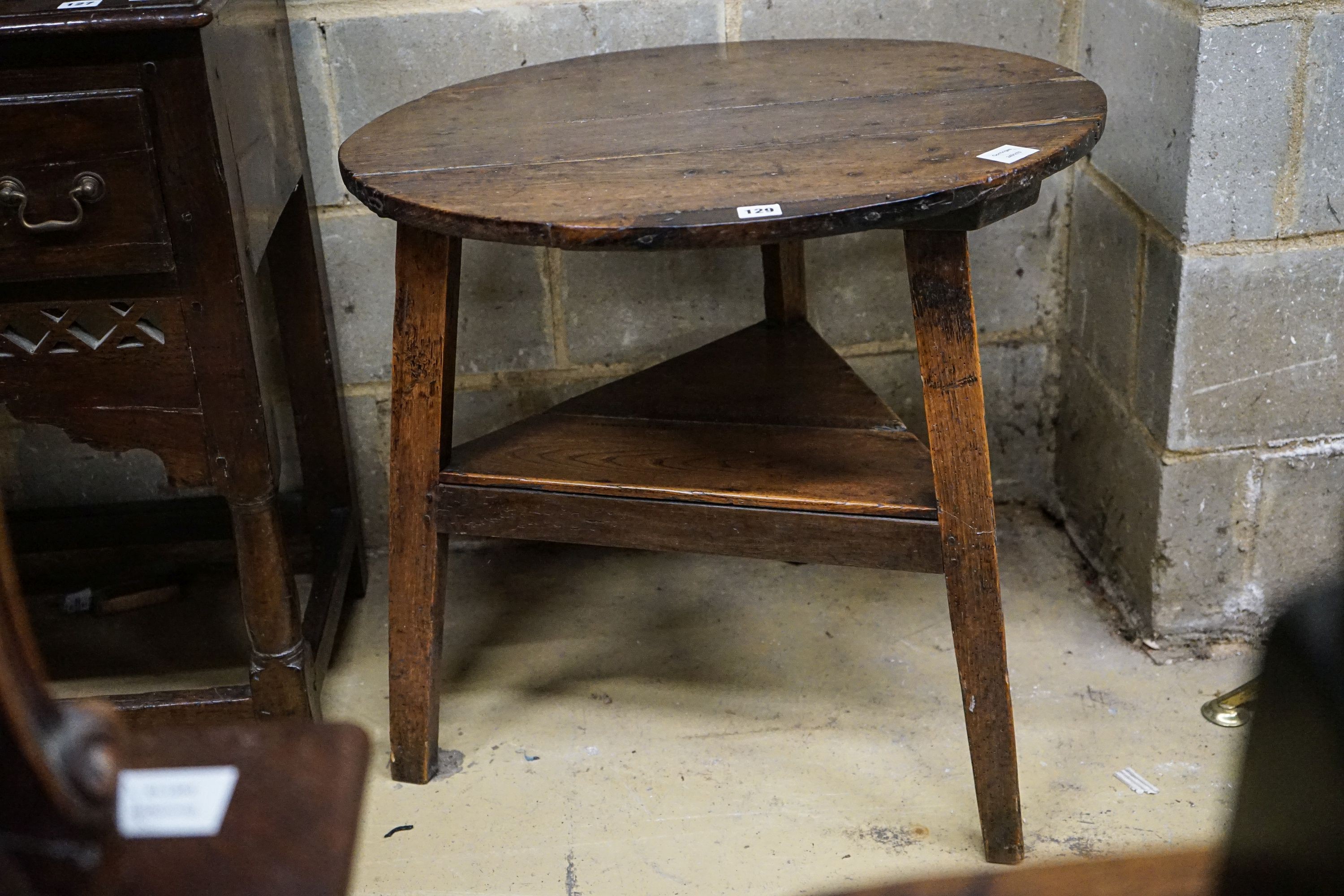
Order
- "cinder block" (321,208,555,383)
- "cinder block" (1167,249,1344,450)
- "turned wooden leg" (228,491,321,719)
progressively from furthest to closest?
"cinder block" (321,208,555,383) → "cinder block" (1167,249,1344,450) → "turned wooden leg" (228,491,321,719)

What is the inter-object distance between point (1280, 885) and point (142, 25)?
1233mm

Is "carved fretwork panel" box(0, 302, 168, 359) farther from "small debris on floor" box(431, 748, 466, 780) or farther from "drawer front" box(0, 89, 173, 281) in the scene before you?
"small debris on floor" box(431, 748, 466, 780)

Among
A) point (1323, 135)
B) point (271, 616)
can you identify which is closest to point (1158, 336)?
point (1323, 135)

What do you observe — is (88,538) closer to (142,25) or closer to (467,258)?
(467,258)

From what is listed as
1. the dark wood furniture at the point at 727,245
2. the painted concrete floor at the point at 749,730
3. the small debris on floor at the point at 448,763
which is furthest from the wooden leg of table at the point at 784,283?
the small debris on floor at the point at 448,763

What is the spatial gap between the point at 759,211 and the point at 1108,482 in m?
1.04

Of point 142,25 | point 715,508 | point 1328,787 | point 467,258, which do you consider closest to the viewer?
point 1328,787

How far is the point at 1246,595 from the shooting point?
71.7 inches

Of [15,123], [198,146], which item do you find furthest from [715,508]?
[15,123]

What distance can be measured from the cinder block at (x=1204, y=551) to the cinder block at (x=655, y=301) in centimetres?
70

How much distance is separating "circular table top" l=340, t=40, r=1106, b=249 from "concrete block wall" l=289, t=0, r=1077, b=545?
13 cm

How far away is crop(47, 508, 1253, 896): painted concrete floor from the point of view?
4.89ft

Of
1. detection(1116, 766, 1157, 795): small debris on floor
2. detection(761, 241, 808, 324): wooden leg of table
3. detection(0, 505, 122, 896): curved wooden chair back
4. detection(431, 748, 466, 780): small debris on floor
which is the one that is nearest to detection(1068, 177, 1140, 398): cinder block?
detection(761, 241, 808, 324): wooden leg of table

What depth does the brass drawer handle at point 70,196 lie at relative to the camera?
4.26 ft
